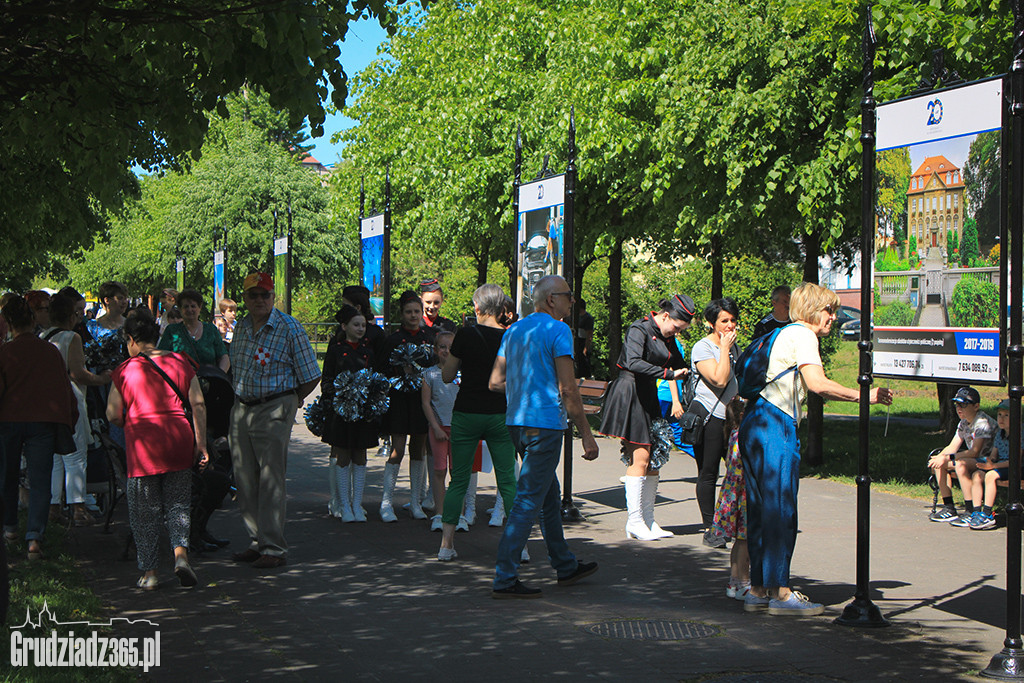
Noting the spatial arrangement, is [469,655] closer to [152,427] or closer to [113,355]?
[152,427]

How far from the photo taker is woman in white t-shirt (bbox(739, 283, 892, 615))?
6.55 m

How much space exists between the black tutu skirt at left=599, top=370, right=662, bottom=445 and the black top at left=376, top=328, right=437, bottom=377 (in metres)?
1.61

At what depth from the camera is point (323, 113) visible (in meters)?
6.72

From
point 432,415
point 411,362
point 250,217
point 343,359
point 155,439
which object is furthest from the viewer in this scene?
point 250,217

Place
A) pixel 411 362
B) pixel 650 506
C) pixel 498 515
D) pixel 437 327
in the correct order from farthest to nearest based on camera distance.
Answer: pixel 437 327 → pixel 498 515 → pixel 411 362 → pixel 650 506

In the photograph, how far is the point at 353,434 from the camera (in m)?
9.59

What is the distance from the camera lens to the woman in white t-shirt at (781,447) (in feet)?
21.5

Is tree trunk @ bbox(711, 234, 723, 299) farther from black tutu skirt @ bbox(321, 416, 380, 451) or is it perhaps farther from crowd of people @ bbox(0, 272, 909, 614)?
black tutu skirt @ bbox(321, 416, 380, 451)

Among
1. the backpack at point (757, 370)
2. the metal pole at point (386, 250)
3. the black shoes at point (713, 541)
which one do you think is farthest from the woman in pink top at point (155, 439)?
the metal pole at point (386, 250)

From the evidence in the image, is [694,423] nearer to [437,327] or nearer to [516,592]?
[437,327]

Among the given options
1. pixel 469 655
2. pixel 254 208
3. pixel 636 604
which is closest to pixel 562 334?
pixel 636 604

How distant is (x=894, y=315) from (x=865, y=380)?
525 mm

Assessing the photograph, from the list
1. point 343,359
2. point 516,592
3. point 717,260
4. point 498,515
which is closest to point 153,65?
point 343,359

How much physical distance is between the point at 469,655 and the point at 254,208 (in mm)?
39132
